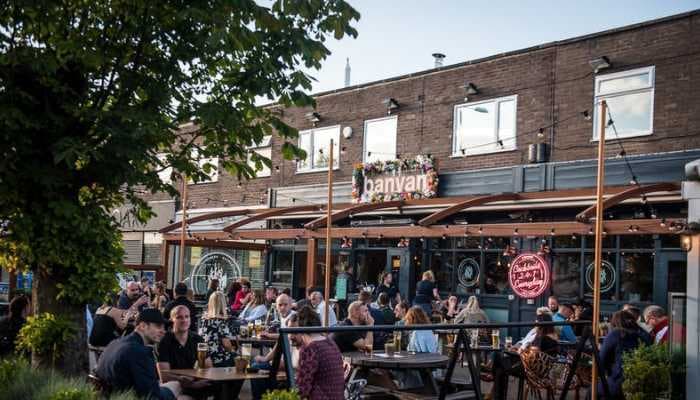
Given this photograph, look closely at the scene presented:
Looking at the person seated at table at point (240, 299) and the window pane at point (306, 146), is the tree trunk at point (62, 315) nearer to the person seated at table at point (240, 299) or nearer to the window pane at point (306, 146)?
the person seated at table at point (240, 299)

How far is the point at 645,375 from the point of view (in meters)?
8.75

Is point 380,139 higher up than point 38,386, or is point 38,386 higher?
point 380,139

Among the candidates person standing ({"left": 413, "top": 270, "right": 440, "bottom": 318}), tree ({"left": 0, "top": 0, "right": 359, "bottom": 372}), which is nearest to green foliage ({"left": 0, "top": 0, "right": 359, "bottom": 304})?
tree ({"left": 0, "top": 0, "right": 359, "bottom": 372})

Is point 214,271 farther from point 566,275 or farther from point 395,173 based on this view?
point 566,275

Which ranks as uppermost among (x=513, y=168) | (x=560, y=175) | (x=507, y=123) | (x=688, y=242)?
(x=507, y=123)

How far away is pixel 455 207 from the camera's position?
15.6 meters

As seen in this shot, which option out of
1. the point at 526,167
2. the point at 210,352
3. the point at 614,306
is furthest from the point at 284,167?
the point at 210,352

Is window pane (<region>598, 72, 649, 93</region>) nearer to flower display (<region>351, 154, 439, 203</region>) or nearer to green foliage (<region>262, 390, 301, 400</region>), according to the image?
flower display (<region>351, 154, 439, 203</region>)

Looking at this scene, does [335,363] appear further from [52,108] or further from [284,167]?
[284,167]

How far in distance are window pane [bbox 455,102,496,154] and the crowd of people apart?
14.4 feet

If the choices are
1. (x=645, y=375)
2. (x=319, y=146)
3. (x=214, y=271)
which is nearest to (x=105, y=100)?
(x=645, y=375)

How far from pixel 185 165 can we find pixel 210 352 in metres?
3.01

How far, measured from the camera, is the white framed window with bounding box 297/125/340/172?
2241 cm

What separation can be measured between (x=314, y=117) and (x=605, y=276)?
10157 mm
